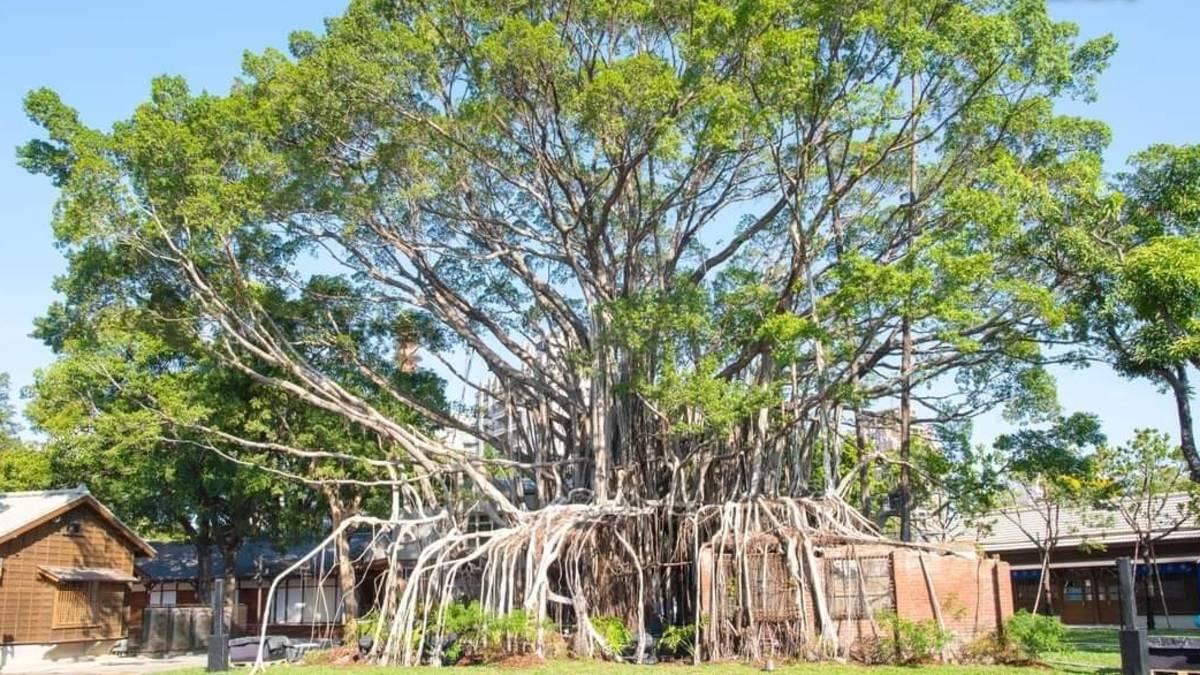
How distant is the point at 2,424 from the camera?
4100 cm

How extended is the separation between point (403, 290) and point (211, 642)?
6549mm

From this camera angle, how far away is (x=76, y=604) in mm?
20891

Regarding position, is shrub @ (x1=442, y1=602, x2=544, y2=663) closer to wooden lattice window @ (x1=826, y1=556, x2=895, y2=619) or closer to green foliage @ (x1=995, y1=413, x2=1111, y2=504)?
wooden lattice window @ (x1=826, y1=556, x2=895, y2=619)

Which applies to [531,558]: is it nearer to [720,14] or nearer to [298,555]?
[720,14]

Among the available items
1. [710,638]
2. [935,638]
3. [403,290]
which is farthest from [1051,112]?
[403,290]

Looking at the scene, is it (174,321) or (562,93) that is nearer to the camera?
(562,93)

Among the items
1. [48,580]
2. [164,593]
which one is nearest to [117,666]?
[48,580]

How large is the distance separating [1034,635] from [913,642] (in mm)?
1350

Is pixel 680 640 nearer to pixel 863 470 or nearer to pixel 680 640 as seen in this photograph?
pixel 680 640

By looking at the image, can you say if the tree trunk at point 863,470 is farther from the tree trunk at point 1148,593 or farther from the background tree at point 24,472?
the background tree at point 24,472

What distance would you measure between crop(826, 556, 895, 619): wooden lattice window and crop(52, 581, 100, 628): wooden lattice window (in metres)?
15.4

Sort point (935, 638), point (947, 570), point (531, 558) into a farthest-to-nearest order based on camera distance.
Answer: point (531, 558)
point (947, 570)
point (935, 638)

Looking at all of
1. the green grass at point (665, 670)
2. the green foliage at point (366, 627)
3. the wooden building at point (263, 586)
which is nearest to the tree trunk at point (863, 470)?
the green grass at point (665, 670)

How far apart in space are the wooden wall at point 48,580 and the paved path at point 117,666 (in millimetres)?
760
